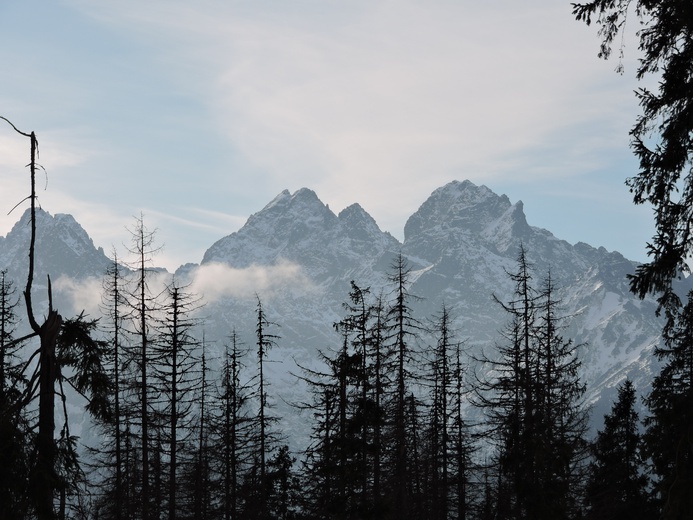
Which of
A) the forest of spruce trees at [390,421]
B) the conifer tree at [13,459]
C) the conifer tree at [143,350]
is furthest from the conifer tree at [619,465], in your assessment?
the conifer tree at [13,459]

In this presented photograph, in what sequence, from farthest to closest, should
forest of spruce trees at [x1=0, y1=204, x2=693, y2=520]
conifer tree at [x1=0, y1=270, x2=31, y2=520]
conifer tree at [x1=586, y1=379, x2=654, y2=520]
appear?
conifer tree at [x1=586, y1=379, x2=654, y2=520], forest of spruce trees at [x1=0, y1=204, x2=693, y2=520], conifer tree at [x1=0, y1=270, x2=31, y2=520]

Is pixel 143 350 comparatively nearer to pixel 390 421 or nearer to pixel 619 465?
pixel 390 421

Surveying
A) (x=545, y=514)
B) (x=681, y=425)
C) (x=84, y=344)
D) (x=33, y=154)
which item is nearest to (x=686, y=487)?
(x=681, y=425)

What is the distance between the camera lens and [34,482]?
854cm

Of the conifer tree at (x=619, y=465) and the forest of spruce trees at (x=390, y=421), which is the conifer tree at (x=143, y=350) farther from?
the conifer tree at (x=619, y=465)

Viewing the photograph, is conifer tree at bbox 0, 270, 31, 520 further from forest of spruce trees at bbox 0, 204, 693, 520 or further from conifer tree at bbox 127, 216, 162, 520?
conifer tree at bbox 127, 216, 162, 520

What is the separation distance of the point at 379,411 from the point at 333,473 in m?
→ 2.54

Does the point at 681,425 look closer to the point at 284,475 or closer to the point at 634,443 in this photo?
the point at 634,443

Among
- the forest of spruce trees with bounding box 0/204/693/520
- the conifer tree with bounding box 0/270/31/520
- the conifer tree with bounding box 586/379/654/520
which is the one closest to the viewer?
the conifer tree with bounding box 0/270/31/520

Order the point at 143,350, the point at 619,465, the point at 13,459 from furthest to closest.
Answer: the point at 619,465 → the point at 143,350 → the point at 13,459

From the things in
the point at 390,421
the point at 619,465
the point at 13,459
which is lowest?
the point at 13,459

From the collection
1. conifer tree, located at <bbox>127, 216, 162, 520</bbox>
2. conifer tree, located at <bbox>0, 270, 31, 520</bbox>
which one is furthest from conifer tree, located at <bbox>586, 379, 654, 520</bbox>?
conifer tree, located at <bbox>0, 270, 31, 520</bbox>

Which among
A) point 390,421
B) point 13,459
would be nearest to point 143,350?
point 390,421

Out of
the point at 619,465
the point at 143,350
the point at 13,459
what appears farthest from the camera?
the point at 619,465
